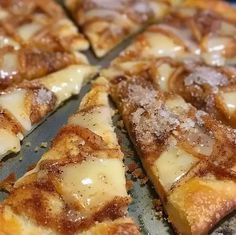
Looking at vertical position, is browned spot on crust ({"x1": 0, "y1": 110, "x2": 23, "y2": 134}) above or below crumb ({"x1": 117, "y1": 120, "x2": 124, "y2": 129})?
above

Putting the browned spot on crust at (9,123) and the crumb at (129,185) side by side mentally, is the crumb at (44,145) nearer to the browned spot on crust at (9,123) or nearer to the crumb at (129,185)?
the browned spot on crust at (9,123)

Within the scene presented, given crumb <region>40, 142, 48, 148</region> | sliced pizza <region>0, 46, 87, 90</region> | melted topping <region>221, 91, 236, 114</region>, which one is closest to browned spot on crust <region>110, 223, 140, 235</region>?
crumb <region>40, 142, 48, 148</region>

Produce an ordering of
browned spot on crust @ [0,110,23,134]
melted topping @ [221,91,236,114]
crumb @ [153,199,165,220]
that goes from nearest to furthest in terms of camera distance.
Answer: crumb @ [153,199,165,220]
browned spot on crust @ [0,110,23,134]
melted topping @ [221,91,236,114]

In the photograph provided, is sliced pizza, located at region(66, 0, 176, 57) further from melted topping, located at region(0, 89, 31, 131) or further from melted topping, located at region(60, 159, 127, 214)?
melted topping, located at region(60, 159, 127, 214)

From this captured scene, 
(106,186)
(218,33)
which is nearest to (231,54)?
(218,33)

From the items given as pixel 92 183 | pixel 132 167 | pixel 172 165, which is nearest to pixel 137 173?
pixel 132 167

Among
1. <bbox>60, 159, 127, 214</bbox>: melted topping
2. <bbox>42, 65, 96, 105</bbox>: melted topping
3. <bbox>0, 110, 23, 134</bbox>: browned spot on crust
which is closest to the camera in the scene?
<bbox>60, 159, 127, 214</bbox>: melted topping

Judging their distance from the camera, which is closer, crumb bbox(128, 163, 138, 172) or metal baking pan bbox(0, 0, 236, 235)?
metal baking pan bbox(0, 0, 236, 235)
